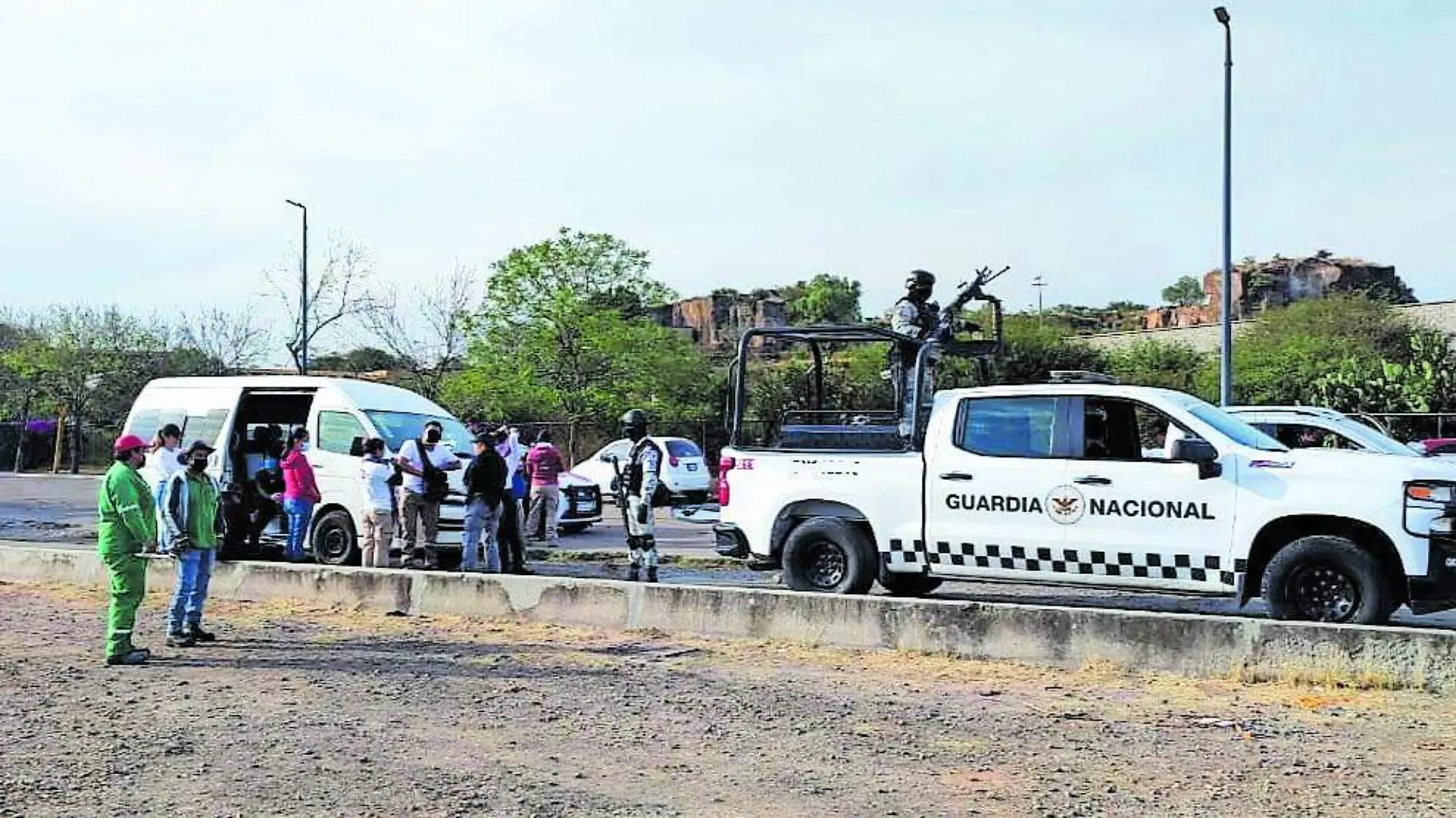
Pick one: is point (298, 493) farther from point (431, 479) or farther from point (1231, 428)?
point (1231, 428)

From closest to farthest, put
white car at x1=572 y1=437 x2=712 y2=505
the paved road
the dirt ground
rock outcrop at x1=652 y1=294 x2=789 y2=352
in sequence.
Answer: the dirt ground
the paved road
white car at x1=572 y1=437 x2=712 y2=505
rock outcrop at x1=652 y1=294 x2=789 y2=352

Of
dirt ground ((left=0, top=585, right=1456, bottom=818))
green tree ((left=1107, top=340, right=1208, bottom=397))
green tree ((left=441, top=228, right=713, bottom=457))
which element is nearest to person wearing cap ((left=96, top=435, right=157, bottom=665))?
dirt ground ((left=0, top=585, right=1456, bottom=818))

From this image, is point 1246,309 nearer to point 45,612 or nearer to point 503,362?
point 503,362

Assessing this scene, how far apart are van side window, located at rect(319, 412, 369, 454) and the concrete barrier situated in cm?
237

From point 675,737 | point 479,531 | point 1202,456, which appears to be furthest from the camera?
point 479,531

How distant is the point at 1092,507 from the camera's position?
9.96 metres

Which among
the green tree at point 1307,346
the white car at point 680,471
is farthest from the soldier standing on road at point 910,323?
the green tree at point 1307,346

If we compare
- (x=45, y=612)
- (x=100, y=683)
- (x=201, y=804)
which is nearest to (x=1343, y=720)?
(x=201, y=804)

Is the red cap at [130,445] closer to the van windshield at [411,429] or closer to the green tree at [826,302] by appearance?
the van windshield at [411,429]

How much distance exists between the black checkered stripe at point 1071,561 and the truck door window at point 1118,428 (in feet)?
2.34

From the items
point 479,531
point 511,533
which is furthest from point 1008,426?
point 511,533

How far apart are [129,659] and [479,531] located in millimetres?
4193

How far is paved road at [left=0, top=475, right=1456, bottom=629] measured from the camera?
11812 millimetres

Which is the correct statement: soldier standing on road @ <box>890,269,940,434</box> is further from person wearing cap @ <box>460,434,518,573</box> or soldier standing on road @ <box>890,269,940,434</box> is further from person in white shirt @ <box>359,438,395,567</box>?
person in white shirt @ <box>359,438,395,567</box>
